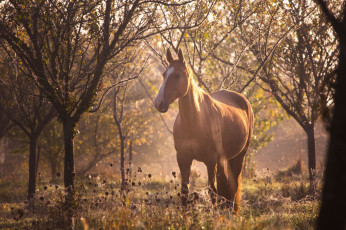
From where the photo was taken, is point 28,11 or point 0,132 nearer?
point 28,11

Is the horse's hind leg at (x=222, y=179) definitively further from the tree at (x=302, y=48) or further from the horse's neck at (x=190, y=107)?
the tree at (x=302, y=48)

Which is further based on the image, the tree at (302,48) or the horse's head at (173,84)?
the tree at (302,48)

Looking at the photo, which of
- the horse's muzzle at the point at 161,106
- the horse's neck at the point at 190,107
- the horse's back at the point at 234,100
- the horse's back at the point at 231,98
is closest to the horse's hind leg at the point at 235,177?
the horse's back at the point at 234,100

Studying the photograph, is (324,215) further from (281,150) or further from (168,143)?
(281,150)

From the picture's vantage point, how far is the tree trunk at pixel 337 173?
105 inches

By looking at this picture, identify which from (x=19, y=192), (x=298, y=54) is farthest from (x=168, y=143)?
(x=298, y=54)

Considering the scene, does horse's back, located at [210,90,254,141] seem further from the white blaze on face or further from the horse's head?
the white blaze on face

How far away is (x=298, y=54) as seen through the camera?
10070 mm

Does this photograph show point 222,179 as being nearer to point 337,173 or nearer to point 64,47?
point 337,173

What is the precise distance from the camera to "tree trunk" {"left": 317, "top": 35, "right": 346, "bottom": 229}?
267cm

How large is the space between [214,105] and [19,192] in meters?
10.2

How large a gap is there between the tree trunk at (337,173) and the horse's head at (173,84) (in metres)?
2.46

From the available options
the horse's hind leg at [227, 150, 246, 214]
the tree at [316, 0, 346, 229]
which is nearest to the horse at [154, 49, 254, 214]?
the horse's hind leg at [227, 150, 246, 214]

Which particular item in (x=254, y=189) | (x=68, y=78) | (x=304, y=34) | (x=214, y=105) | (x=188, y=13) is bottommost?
(x=254, y=189)
